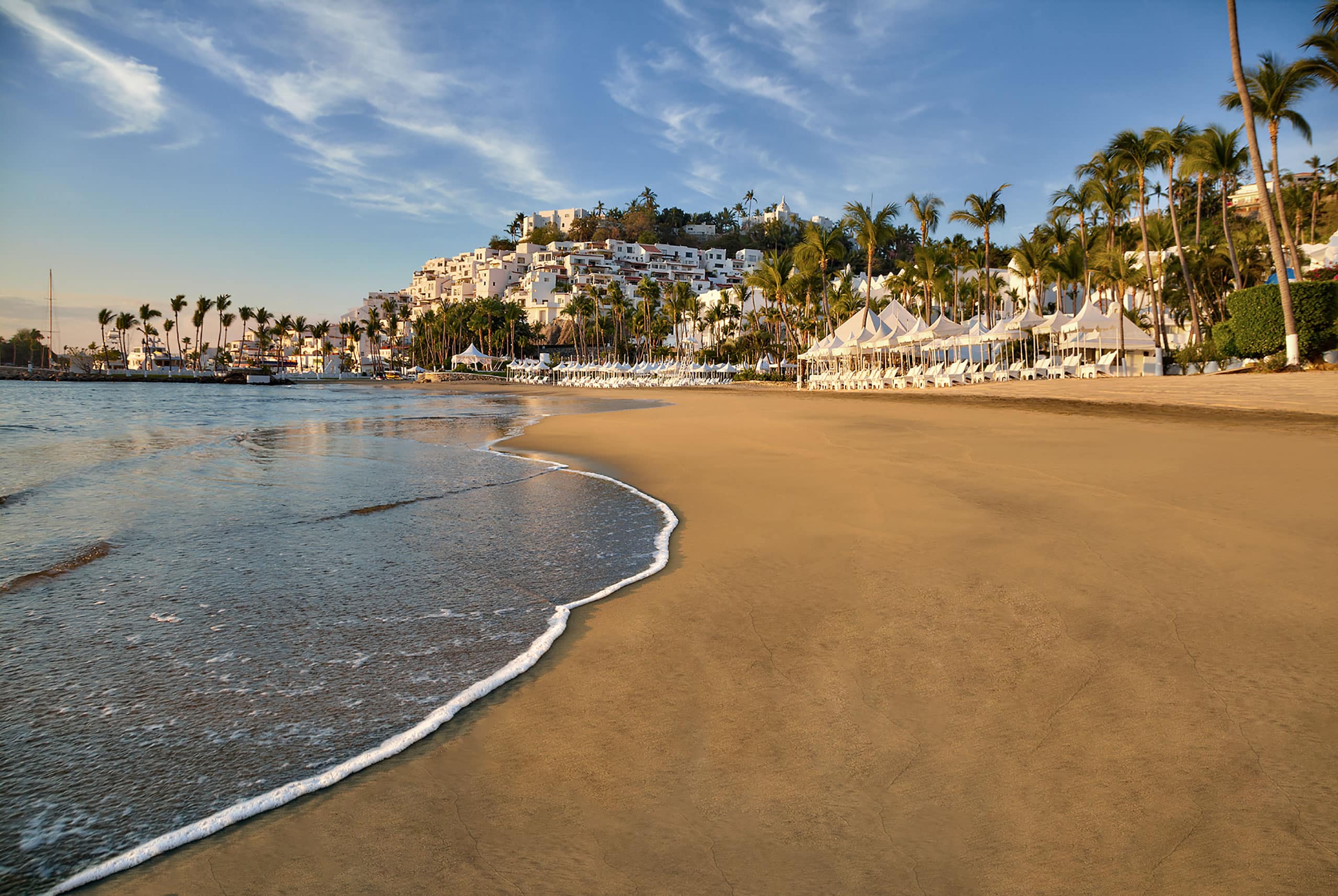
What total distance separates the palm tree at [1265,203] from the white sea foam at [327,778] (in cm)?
2329

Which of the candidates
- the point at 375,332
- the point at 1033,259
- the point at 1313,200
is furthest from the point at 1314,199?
the point at 375,332

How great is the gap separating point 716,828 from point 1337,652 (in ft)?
10.6

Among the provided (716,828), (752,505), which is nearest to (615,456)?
(752,505)

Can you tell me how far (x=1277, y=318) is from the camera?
21.4 m

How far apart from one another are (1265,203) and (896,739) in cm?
2650

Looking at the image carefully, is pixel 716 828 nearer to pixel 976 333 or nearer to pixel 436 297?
pixel 976 333

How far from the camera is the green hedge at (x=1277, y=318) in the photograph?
20.5 m

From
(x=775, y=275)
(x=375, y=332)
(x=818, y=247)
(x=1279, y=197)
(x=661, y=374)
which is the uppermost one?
(x=375, y=332)

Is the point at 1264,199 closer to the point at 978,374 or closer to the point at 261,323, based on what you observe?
the point at 978,374

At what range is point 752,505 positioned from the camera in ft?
25.9

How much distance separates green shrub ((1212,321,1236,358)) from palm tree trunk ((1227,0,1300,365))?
2087mm

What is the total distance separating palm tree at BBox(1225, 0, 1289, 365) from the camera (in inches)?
793

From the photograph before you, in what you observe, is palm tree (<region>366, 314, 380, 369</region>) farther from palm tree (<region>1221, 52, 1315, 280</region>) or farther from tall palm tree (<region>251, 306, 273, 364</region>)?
palm tree (<region>1221, 52, 1315, 280</region>)

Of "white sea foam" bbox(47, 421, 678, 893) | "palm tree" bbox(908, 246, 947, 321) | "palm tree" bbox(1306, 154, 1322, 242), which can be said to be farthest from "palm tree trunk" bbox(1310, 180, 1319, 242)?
"white sea foam" bbox(47, 421, 678, 893)
